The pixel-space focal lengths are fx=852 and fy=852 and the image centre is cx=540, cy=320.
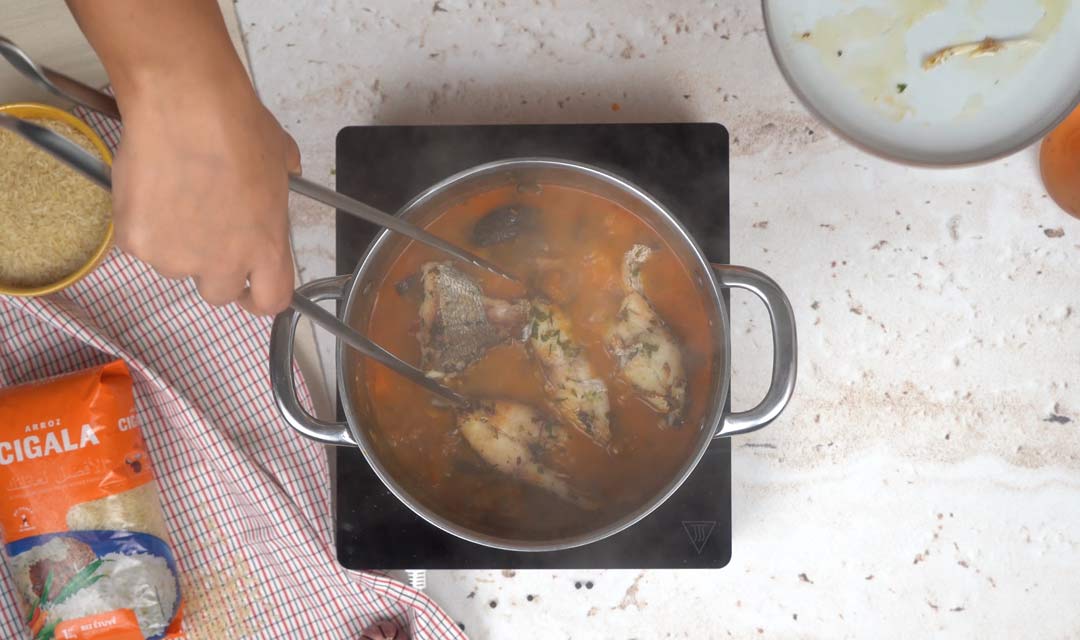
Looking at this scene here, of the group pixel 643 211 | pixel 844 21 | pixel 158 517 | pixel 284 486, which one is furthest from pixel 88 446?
pixel 844 21

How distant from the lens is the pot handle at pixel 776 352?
2.99ft

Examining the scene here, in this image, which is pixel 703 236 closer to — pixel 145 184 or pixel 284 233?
pixel 284 233

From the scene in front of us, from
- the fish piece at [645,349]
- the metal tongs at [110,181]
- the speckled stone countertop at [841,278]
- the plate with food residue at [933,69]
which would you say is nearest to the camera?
the metal tongs at [110,181]

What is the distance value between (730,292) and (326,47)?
0.63 meters

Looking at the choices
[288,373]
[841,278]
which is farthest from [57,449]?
[841,278]

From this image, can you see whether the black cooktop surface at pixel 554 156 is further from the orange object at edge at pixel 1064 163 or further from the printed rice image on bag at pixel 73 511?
the orange object at edge at pixel 1064 163

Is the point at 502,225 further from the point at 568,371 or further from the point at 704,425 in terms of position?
the point at 704,425

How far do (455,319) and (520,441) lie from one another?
168mm

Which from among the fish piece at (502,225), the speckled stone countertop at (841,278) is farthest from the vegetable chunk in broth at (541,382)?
the speckled stone countertop at (841,278)

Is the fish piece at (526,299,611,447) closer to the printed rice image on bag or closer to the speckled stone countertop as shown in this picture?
the speckled stone countertop

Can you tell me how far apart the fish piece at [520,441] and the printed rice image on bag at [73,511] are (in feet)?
1.53

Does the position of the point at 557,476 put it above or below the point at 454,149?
below

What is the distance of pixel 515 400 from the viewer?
105cm

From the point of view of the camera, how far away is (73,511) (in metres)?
1.10
